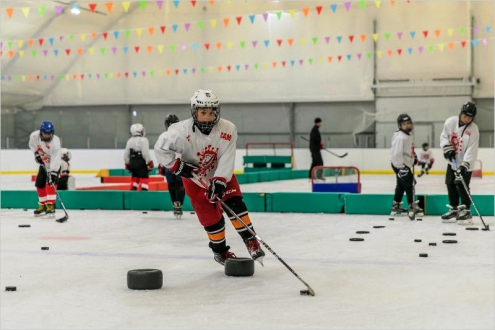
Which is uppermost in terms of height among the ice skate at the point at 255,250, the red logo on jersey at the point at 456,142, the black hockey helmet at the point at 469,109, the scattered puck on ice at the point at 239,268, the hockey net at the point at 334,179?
the black hockey helmet at the point at 469,109

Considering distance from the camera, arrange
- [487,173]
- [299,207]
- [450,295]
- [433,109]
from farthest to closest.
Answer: [433,109], [487,173], [299,207], [450,295]

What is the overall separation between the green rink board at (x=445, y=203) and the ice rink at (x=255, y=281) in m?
1.24

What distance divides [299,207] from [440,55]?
12.7 meters

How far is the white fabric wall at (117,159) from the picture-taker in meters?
19.8

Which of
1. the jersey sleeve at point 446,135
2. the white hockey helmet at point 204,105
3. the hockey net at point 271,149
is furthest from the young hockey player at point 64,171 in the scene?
the hockey net at point 271,149

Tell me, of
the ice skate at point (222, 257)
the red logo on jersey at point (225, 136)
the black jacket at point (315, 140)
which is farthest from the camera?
the black jacket at point (315, 140)

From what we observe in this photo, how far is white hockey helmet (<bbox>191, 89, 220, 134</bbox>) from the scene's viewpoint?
466 cm

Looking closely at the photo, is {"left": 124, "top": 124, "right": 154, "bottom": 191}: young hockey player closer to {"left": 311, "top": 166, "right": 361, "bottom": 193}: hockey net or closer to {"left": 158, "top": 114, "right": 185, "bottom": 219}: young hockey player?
{"left": 158, "top": 114, "right": 185, "bottom": 219}: young hockey player

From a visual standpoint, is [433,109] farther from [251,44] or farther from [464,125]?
[464,125]

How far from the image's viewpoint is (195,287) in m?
4.15

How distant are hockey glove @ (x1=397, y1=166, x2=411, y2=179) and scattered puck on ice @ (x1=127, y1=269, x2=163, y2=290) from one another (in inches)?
183

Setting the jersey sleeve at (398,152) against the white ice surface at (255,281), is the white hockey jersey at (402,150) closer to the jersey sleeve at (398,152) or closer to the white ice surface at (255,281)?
the jersey sleeve at (398,152)

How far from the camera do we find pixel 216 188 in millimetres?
4566

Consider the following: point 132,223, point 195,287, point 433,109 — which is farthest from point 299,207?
point 433,109
